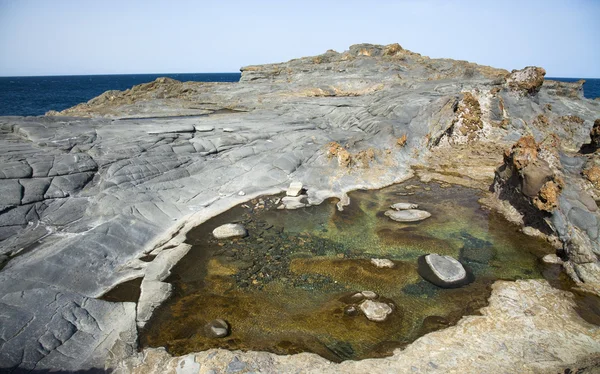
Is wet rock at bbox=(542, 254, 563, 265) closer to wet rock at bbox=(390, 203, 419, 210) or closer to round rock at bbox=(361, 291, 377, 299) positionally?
wet rock at bbox=(390, 203, 419, 210)

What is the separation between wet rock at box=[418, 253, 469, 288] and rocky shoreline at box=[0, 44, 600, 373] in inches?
54.2

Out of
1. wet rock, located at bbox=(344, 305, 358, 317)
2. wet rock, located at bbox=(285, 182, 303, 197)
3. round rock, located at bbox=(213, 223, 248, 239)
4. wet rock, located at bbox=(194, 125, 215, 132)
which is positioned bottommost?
wet rock, located at bbox=(344, 305, 358, 317)

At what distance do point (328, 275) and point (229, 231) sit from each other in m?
5.39

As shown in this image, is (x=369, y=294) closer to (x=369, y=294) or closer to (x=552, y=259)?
(x=369, y=294)

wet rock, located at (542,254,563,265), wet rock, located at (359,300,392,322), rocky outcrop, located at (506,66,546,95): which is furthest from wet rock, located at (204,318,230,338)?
rocky outcrop, located at (506,66,546,95)

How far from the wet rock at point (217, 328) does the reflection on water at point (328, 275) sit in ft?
0.56

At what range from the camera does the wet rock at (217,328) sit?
10.7 m

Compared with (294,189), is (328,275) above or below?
below

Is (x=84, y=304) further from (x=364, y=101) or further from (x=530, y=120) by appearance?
(x=530, y=120)

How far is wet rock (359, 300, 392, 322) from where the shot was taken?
37.0 ft

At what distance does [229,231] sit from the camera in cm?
1650

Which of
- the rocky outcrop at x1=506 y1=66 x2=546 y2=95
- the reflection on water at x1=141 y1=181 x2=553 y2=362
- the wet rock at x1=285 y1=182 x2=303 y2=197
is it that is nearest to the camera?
the reflection on water at x1=141 y1=181 x2=553 y2=362

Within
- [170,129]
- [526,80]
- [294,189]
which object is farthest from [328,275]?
[526,80]

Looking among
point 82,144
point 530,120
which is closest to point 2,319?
point 82,144
